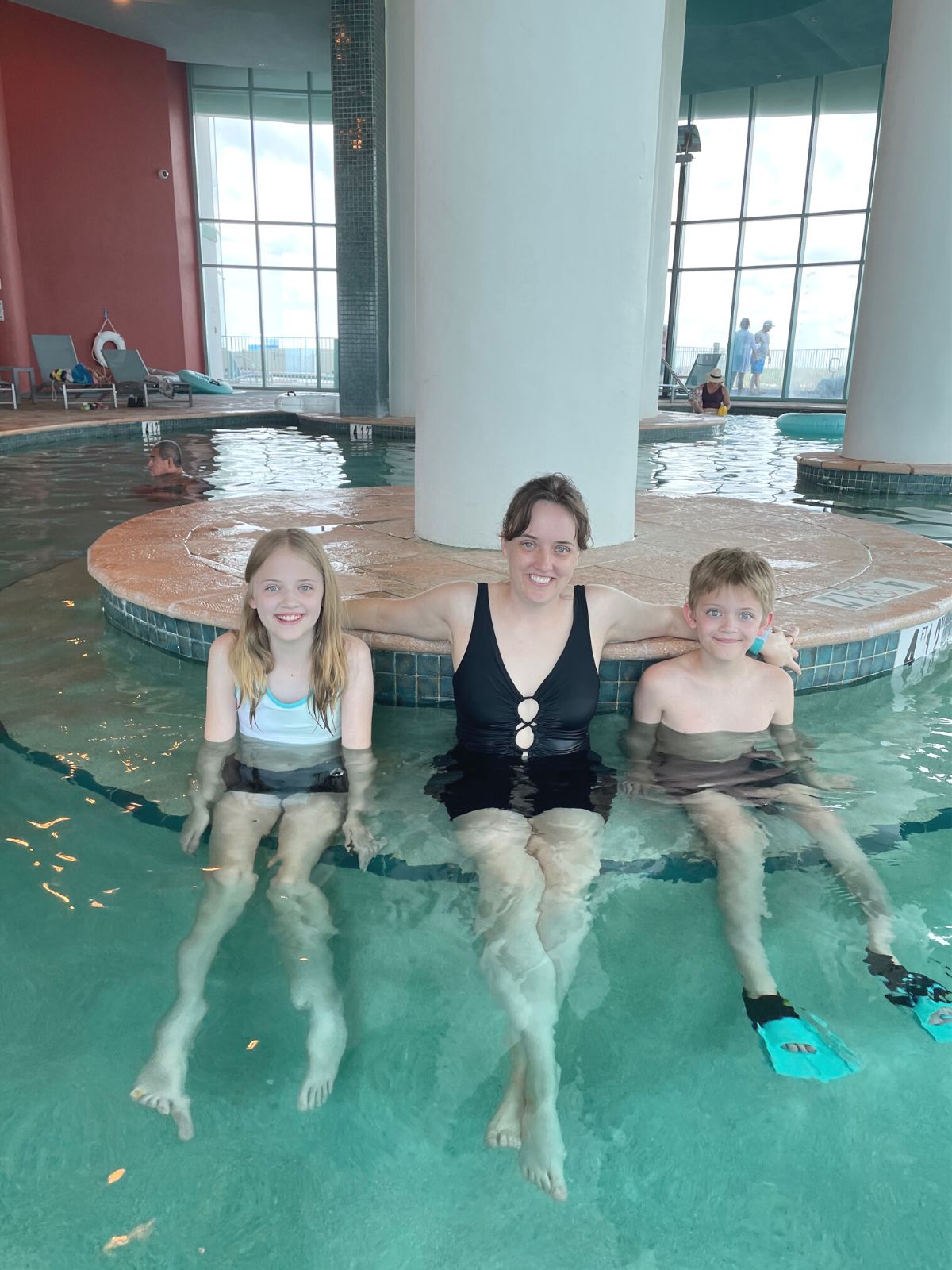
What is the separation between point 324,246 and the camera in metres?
21.1

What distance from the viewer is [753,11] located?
49.8 ft

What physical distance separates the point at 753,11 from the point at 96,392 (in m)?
12.8

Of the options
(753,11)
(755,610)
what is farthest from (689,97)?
(755,610)

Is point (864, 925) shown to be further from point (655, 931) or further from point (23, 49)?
point (23, 49)

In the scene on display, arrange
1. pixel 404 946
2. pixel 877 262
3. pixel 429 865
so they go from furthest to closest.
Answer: pixel 877 262, pixel 429 865, pixel 404 946

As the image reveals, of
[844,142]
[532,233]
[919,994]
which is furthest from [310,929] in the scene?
[844,142]

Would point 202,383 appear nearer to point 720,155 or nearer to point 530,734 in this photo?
point 720,155

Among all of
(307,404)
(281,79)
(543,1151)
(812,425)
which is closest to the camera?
(543,1151)

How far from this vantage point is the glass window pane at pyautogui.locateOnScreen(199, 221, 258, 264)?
20234mm

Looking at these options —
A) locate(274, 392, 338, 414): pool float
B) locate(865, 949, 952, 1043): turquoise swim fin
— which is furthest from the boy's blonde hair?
locate(274, 392, 338, 414): pool float

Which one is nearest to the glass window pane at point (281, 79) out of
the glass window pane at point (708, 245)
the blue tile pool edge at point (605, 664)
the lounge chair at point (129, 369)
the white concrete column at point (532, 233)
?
the lounge chair at point (129, 369)

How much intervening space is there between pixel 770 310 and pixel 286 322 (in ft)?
37.1

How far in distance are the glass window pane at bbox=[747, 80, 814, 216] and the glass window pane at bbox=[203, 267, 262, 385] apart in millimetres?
11525

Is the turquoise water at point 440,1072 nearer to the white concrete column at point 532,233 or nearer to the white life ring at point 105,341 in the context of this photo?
the white concrete column at point 532,233
